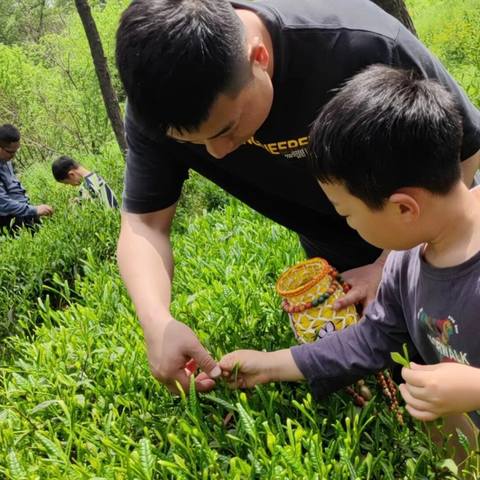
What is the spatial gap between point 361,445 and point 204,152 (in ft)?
3.18

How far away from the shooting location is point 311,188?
1807 mm

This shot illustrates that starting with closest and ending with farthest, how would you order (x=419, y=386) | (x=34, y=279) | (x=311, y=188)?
(x=419, y=386) → (x=311, y=188) → (x=34, y=279)

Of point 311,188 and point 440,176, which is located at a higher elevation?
point 440,176

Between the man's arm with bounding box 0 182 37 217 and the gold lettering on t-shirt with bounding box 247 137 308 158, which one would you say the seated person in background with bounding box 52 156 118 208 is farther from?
the gold lettering on t-shirt with bounding box 247 137 308 158

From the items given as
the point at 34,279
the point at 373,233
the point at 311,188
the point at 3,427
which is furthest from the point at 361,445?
the point at 34,279

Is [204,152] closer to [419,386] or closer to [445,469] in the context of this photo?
[419,386]

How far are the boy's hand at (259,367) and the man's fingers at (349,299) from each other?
214 mm

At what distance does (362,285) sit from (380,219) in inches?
20.6

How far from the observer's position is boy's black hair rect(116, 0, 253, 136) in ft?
4.04

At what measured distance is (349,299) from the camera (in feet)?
5.35

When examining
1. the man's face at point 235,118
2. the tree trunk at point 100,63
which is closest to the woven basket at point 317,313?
the man's face at point 235,118

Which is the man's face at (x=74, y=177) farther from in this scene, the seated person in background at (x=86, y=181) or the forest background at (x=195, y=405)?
the forest background at (x=195, y=405)

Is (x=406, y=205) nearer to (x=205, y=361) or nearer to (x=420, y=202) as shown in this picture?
(x=420, y=202)

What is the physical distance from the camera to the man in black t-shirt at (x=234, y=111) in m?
1.26
